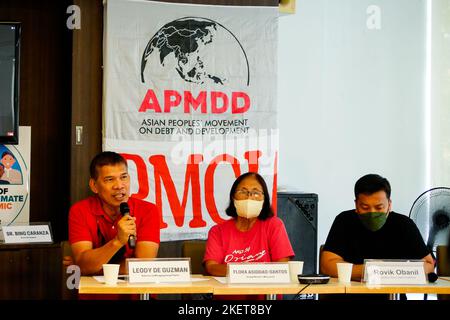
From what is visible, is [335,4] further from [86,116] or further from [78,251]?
[78,251]

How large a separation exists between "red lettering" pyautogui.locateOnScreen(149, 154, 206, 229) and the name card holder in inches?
32.1

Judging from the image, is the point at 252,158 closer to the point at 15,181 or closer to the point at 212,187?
the point at 212,187

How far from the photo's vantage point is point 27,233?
552 centimetres

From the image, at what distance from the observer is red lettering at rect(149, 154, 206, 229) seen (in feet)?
19.3

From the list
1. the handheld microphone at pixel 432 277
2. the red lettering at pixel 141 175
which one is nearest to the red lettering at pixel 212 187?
the red lettering at pixel 141 175

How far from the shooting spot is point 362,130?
722 cm

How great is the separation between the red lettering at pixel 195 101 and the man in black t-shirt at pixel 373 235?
69.6 inches

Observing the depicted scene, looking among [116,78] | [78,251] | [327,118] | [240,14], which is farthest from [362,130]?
[78,251]

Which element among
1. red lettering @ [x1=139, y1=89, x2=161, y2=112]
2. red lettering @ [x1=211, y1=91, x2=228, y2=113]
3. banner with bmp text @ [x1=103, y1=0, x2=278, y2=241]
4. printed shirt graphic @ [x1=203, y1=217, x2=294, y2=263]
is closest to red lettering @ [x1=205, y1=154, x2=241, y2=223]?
banner with bmp text @ [x1=103, y1=0, x2=278, y2=241]

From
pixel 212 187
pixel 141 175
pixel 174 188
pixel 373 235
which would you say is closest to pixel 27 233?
pixel 141 175

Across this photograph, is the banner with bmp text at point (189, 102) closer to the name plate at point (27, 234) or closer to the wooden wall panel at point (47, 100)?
the wooden wall panel at point (47, 100)

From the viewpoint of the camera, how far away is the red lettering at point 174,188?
232 inches

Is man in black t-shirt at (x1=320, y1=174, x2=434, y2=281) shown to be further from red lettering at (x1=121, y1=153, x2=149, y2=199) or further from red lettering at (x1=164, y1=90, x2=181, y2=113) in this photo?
red lettering at (x1=164, y1=90, x2=181, y2=113)

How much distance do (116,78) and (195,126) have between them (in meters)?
0.66
